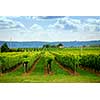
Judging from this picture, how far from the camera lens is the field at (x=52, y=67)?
3.54m

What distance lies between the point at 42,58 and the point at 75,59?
42 centimetres

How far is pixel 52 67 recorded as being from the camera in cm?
355

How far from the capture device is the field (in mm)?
3545

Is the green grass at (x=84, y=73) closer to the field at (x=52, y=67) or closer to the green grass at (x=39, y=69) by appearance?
the field at (x=52, y=67)

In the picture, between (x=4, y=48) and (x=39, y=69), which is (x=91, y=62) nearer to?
(x=39, y=69)

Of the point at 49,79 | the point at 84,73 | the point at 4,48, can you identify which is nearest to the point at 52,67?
the point at 49,79

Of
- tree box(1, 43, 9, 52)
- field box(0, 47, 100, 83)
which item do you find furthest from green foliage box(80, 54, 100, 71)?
tree box(1, 43, 9, 52)

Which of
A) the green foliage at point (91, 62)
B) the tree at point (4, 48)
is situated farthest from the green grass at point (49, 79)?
the tree at point (4, 48)

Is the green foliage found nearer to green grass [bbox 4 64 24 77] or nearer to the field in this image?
the field
